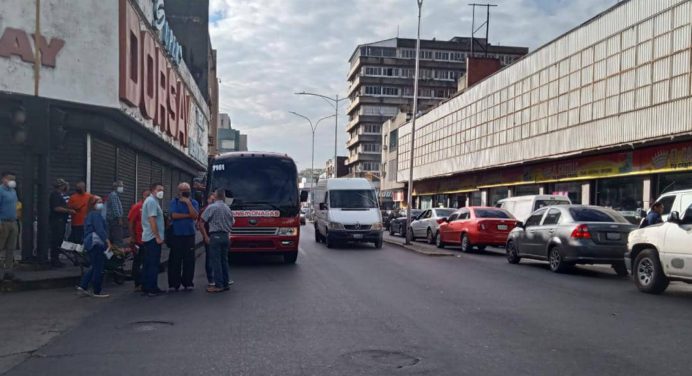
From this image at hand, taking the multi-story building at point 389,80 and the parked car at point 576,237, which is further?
the multi-story building at point 389,80

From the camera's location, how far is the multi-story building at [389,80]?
9531 cm

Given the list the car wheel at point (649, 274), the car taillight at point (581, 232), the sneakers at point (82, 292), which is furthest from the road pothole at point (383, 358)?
the car taillight at point (581, 232)

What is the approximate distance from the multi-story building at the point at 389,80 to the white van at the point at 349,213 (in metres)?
71.5

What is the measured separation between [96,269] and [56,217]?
2.95m

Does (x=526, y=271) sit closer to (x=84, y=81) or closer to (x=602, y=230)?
(x=602, y=230)

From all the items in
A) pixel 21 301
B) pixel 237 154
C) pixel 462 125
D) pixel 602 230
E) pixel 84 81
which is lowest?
pixel 21 301

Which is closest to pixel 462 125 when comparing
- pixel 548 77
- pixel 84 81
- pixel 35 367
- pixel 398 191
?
pixel 548 77

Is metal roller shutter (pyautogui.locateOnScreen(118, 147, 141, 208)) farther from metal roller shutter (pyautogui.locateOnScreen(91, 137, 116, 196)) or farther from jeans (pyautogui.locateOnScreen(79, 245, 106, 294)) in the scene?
jeans (pyautogui.locateOnScreen(79, 245, 106, 294))

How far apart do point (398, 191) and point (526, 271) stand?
55294 mm

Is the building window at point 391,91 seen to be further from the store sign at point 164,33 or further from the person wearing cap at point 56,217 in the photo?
the person wearing cap at point 56,217

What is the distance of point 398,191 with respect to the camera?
230 feet

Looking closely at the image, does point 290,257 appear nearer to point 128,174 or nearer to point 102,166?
point 102,166

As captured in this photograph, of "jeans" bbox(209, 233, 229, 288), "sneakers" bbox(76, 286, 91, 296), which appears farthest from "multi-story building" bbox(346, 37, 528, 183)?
"sneakers" bbox(76, 286, 91, 296)

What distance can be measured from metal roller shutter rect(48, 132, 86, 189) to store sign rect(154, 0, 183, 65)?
19.8ft
